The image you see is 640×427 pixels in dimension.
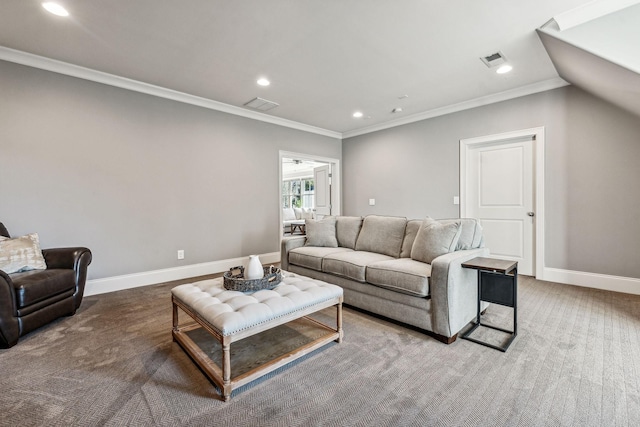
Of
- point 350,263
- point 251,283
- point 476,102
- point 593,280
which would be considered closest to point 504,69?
point 476,102

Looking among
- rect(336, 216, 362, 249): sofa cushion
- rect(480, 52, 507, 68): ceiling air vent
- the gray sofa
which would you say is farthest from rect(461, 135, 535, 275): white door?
rect(336, 216, 362, 249): sofa cushion

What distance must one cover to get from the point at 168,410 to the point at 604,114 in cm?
499

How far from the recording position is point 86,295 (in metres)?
3.24

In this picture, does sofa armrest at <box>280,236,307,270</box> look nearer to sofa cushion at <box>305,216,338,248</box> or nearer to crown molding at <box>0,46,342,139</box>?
sofa cushion at <box>305,216,338,248</box>

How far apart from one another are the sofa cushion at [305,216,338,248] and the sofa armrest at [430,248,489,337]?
166 centimetres

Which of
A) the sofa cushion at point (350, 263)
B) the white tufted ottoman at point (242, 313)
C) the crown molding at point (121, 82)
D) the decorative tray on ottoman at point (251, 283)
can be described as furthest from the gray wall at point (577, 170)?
the decorative tray on ottoman at point (251, 283)

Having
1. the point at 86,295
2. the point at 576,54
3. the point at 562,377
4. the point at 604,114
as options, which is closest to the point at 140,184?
the point at 86,295

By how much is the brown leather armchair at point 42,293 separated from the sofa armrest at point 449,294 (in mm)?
3140

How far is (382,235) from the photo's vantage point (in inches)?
129

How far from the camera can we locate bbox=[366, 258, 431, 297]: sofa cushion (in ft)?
7.34

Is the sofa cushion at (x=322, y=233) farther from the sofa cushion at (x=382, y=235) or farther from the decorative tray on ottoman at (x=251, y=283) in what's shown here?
the decorative tray on ottoman at (x=251, y=283)

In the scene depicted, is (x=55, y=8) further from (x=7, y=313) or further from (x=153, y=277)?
(x=153, y=277)

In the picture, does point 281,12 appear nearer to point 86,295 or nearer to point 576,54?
point 576,54

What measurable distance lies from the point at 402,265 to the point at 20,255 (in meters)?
3.37
